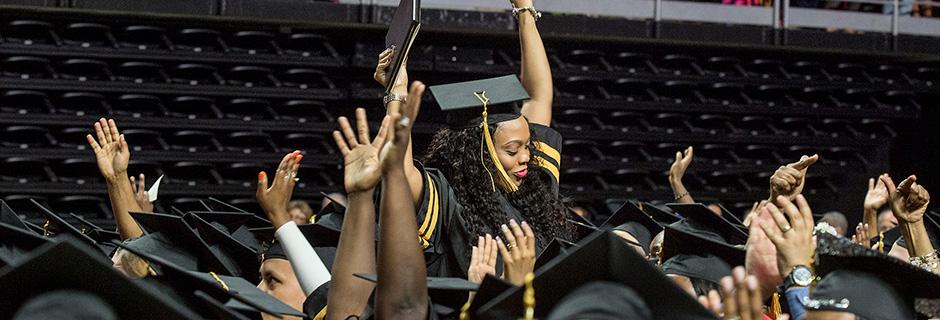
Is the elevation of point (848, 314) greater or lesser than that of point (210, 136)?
greater

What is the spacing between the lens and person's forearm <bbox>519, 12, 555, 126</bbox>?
427 centimetres

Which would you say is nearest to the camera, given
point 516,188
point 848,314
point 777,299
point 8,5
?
point 848,314

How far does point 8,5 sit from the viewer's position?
8.00 meters

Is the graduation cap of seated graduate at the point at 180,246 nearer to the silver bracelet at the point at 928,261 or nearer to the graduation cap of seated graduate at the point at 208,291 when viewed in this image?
the graduation cap of seated graduate at the point at 208,291

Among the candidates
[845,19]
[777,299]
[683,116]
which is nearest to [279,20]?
[683,116]

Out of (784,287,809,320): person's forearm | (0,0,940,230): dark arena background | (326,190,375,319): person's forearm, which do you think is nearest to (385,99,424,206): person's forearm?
(326,190,375,319): person's forearm

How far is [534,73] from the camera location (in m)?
4.28

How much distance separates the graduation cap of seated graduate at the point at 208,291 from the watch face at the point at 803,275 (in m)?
1.11

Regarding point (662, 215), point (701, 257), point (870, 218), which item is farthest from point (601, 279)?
point (870, 218)

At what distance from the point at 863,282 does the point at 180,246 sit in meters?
2.03

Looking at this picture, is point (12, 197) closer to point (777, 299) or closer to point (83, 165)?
point (83, 165)

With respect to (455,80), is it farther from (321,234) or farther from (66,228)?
(321,234)

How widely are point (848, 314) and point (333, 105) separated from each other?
270 inches

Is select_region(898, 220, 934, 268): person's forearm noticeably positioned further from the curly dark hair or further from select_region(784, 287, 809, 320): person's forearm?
select_region(784, 287, 809, 320): person's forearm
